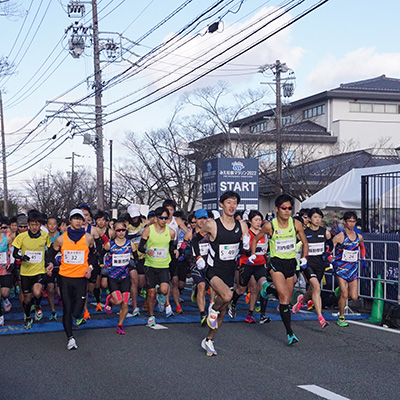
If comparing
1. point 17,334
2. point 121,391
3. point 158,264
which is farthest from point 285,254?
point 17,334

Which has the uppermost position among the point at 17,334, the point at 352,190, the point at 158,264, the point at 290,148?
the point at 290,148

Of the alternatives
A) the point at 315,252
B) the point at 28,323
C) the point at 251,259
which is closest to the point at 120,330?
the point at 28,323

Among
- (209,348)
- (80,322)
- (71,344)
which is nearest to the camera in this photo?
(209,348)

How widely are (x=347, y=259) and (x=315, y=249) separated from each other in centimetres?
62

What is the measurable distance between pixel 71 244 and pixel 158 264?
2001 mm

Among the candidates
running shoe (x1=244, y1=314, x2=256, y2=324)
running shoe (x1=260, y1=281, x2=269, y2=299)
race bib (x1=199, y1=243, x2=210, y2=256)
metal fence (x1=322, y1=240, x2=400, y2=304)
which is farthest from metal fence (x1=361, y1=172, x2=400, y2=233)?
race bib (x1=199, y1=243, x2=210, y2=256)

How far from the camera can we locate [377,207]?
14.4m

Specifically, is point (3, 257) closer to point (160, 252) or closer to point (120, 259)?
point (120, 259)

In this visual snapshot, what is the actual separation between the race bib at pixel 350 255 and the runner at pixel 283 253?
2.36m

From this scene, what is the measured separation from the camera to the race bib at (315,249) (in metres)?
10.7

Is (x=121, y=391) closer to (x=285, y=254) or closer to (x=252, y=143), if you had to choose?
(x=285, y=254)

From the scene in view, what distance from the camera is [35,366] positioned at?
7.37 metres

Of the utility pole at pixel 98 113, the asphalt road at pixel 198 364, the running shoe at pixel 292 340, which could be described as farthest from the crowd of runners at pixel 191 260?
the utility pole at pixel 98 113

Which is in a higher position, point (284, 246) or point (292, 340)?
point (284, 246)
